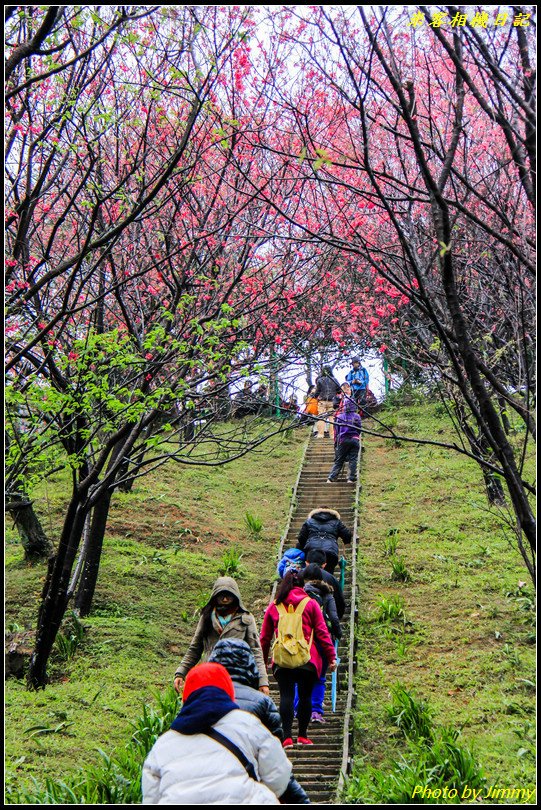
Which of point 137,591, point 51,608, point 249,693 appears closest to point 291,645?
point 249,693

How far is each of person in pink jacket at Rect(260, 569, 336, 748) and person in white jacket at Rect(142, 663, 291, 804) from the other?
11.1 ft

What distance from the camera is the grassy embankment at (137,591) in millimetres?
7883

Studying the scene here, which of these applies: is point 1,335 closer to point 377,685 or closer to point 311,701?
point 311,701

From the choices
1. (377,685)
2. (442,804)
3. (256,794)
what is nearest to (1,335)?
(256,794)

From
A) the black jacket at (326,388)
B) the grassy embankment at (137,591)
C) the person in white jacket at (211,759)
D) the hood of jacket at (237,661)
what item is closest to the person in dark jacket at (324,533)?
the grassy embankment at (137,591)

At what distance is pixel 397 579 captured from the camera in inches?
482

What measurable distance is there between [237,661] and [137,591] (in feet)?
24.7

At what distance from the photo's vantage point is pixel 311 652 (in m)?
7.06

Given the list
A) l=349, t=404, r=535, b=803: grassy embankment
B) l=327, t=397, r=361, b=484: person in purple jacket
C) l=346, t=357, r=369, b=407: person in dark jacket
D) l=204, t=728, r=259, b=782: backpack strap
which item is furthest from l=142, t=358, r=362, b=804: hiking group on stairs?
l=346, t=357, r=369, b=407: person in dark jacket

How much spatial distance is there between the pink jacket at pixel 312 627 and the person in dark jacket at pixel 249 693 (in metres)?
2.18

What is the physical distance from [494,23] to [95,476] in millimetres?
6232

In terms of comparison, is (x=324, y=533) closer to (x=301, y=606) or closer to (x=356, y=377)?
(x=301, y=606)

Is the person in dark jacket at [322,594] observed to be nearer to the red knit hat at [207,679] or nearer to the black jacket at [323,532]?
the black jacket at [323,532]

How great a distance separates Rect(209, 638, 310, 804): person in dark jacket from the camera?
3.90m
